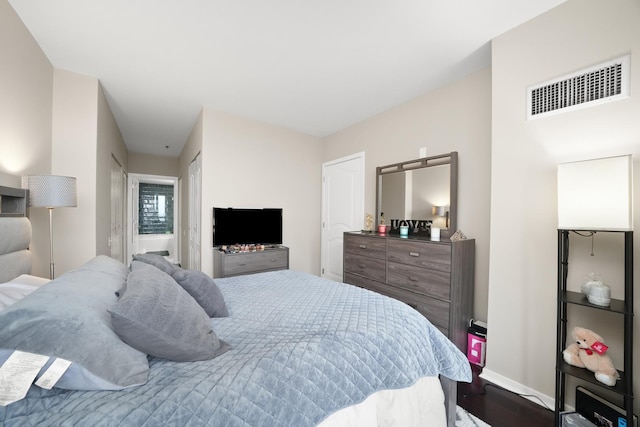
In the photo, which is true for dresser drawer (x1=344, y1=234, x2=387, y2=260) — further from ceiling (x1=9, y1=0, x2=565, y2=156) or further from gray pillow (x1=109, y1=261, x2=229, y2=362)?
gray pillow (x1=109, y1=261, x2=229, y2=362)

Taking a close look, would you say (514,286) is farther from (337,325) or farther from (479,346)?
(337,325)

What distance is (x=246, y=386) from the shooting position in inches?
33.5

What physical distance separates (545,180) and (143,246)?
25.8 feet

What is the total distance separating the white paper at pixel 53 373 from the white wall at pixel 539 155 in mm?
2448

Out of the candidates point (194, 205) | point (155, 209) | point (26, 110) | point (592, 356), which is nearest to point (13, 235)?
point (26, 110)

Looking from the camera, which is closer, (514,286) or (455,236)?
(514,286)

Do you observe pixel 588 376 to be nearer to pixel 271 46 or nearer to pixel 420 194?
pixel 420 194

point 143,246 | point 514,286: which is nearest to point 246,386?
point 514,286

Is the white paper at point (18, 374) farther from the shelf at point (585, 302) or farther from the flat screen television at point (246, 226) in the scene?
the flat screen television at point (246, 226)

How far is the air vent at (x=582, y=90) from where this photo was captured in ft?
4.84

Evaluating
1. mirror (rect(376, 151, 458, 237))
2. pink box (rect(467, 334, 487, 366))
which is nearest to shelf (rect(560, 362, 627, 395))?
pink box (rect(467, 334, 487, 366))

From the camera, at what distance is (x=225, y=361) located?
3.17 ft

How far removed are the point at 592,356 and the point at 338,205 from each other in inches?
123

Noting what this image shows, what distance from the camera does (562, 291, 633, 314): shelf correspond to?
131 cm
